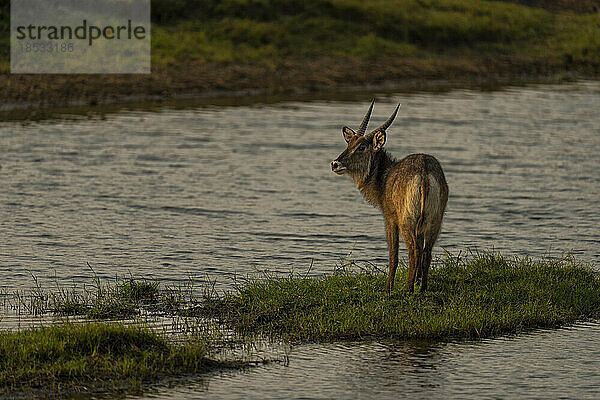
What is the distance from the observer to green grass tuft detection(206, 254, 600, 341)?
35.9 feet

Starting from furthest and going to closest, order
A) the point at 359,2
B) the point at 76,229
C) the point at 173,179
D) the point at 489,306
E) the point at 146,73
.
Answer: the point at 359,2 → the point at 146,73 → the point at 173,179 → the point at 76,229 → the point at 489,306

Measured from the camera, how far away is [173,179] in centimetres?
2220

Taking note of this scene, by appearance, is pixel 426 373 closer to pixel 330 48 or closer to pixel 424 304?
pixel 424 304

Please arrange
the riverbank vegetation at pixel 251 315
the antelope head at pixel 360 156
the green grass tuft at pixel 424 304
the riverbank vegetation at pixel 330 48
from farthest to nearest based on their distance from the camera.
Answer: the riverbank vegetation at pixel 330 48, the antelope head at pixel 360 156, the green grass tuft at pixel 424 304, the riverbank vegetation at pixel 251 315

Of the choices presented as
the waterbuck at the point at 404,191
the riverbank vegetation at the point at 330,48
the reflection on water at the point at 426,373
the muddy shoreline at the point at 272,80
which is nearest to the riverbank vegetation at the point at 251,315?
the reflection on water at the point at 426,373

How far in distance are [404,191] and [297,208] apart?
7.40 meters

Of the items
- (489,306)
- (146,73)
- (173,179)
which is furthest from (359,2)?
(489,306)

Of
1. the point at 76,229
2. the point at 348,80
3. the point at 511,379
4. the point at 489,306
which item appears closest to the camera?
the point at 511,379

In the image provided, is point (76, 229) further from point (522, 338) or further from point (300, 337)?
point (522, 338)

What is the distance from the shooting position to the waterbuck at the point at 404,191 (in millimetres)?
11625

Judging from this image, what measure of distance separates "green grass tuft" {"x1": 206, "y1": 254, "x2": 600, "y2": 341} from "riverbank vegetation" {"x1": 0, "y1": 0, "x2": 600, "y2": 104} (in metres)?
21.6

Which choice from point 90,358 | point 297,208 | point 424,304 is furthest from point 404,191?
point 297,208

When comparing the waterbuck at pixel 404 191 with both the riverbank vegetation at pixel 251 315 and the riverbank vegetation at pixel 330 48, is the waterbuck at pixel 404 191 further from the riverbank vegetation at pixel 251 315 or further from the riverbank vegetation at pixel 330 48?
the riverbank vegetation at pixel 330 48

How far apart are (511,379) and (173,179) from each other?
13.4 m
